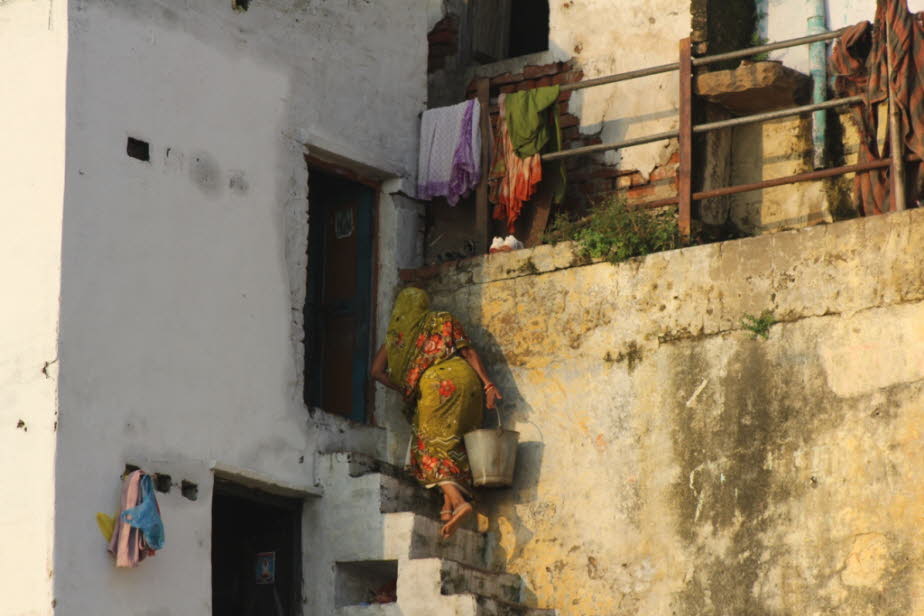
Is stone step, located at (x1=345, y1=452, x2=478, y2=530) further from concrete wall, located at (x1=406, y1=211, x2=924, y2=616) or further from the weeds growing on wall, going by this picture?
the weeds growing on wall

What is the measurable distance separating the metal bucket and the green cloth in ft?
5.74

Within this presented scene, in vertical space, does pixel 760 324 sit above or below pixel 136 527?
above

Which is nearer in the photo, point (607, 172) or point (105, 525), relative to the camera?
point (105, 525)

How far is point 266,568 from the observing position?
456 inches

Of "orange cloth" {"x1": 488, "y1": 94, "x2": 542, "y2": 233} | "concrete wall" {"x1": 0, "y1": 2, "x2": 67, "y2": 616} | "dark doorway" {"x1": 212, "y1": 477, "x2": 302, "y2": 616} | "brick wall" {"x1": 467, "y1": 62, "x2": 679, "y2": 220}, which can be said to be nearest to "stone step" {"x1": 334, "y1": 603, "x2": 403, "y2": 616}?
"dark doorway" {"x1": 212, "y1": 477, "x2": 302, "y2": 616}

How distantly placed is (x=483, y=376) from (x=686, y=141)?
1771 millimetres

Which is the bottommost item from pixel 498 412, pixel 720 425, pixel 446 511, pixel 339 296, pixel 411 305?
pixel 446 511

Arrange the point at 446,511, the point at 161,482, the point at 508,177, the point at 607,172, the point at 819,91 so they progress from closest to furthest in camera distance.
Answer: the point at 161,482, the point at 446,511, the point at 819,91, the point at 508,177, the point at 607,172

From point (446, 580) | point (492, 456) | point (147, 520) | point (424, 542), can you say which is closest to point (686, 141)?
point (492, 456)

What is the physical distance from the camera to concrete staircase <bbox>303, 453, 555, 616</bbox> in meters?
10.8

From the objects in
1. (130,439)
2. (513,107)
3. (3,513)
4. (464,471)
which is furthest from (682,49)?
(3,513)

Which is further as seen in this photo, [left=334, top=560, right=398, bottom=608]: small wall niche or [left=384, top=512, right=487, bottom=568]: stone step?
[left=334, top=560, right=398, bottom=608]: small wall niche

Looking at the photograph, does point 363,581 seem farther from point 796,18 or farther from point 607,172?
point 796,18

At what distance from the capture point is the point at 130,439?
10383 mm
